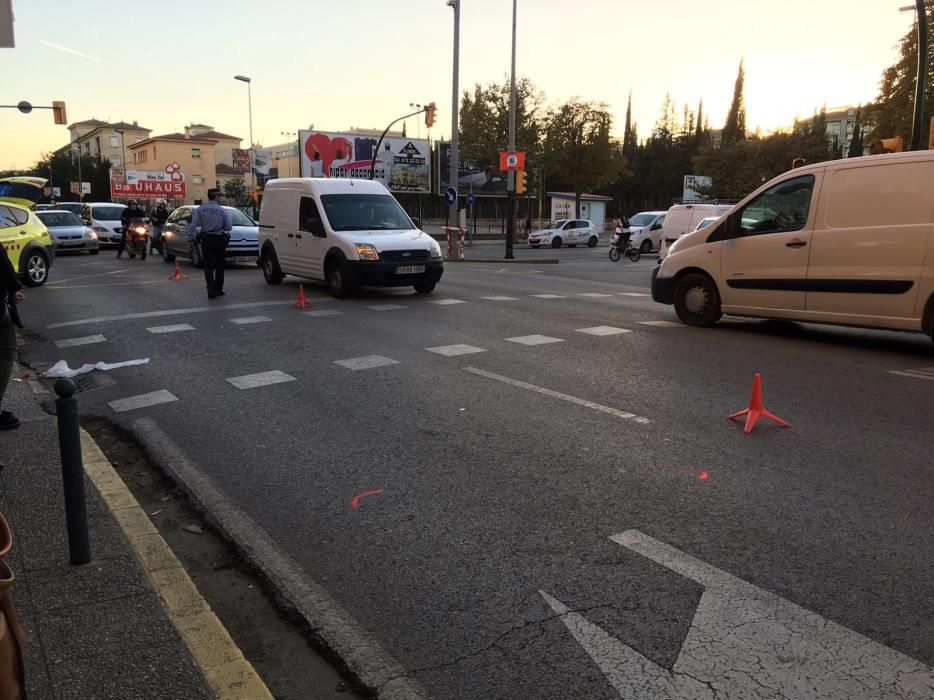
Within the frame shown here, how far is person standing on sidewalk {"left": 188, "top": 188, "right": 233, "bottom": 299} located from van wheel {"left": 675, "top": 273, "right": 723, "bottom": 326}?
7604mm

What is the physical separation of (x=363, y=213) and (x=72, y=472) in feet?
36.1

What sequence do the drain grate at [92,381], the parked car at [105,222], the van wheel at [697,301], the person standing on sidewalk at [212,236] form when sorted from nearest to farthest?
the drain grate at [92,381]
the van wheel at [697,301]
the person standing on sidewalk at [212,236]
the parked car at [105,222]

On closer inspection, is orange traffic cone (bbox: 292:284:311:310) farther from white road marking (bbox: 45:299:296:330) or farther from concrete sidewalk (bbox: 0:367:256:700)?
concrete sidewalk (bbox: 0:367:256:700)

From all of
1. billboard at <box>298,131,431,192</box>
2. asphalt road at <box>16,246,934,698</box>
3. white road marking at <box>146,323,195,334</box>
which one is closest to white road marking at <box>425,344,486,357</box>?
asphalt road at <box>16,246,934,698</box>

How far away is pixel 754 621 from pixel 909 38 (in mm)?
42504

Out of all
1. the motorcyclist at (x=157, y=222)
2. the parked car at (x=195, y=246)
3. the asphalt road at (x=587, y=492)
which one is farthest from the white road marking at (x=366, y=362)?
the motorcyclist at (x=157, y=222)

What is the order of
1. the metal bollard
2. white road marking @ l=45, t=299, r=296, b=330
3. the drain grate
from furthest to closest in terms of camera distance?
white road marking @ l=45, t=299, r=296, b=330 < the drain grate < the metal bollard

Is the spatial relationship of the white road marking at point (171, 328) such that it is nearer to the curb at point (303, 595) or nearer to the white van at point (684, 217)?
the curb at point (303, 595)

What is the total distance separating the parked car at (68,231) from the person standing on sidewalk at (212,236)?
13.8 meters

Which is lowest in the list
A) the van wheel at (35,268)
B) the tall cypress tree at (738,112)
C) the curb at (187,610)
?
the curb at (187,610)

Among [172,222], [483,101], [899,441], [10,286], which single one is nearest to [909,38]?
[483,101]

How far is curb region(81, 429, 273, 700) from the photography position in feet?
8.45

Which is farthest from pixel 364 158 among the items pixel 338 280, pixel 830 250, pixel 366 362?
pixel 830 250

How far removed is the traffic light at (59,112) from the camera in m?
29.6
